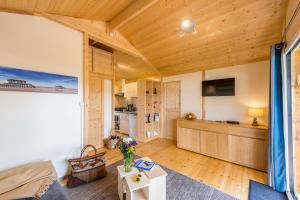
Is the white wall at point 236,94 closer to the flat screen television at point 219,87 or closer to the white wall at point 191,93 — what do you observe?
the white wall at point 191,93

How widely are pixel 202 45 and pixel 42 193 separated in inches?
146

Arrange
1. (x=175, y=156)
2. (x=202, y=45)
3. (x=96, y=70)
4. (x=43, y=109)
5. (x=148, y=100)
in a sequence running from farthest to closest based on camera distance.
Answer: (x=148, y=100) → (x=96, y=70) → (x=175, y=156) → (x=202, y=45) → (x=43, y=109)

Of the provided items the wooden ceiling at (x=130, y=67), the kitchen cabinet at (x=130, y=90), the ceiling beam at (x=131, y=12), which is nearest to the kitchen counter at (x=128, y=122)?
the kitchen cabinet at (x=130, y=90)

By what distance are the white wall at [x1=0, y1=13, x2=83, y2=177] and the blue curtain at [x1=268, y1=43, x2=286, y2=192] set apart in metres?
3.35

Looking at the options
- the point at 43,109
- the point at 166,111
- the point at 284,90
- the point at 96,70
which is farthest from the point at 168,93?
the point at 43,109

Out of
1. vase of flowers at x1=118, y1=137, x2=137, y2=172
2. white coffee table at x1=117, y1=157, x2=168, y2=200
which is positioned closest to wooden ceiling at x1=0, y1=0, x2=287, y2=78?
vase of flowers at x1=118, y1=137, x2=137, y2=172

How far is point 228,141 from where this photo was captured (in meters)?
2.97

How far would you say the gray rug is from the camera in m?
1.88

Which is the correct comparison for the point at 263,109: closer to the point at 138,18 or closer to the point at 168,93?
the point at 168,93

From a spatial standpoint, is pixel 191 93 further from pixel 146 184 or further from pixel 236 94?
pixel 146 184

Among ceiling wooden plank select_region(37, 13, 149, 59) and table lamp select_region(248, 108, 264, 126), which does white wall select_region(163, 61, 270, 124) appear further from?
ceiling wooden plank select_region(37, 13, 149, 59)

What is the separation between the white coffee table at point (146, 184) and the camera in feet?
4.92

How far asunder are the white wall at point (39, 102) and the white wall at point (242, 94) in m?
3.40

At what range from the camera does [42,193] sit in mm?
1427
